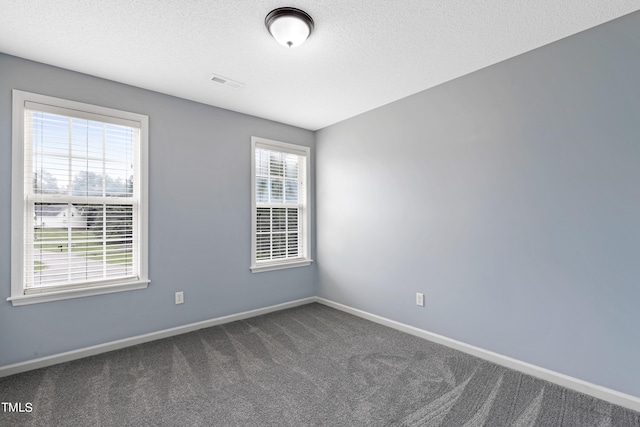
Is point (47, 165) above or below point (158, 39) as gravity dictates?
below

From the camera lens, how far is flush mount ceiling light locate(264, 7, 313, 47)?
189 cm

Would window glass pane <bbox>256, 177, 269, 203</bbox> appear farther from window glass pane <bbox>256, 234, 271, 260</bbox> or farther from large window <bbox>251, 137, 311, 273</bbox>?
window glass pane <bbox>256, 234, 271, 260</bbox>

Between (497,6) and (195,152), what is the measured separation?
293 cm

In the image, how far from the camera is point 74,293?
8.54 feet

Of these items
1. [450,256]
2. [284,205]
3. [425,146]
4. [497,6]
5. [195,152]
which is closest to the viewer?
[497,6]

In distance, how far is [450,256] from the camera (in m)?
2.86

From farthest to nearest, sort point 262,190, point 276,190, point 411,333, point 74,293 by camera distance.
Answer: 1. point 276,190
2. point 262,190
3. point 411,333
4. point 74,293

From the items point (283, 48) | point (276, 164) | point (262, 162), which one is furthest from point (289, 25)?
point (276, 164)

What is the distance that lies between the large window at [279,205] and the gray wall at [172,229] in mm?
120

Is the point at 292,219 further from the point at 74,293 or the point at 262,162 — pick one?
the point at 74,293

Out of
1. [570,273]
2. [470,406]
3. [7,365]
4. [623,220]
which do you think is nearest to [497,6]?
[623,220]

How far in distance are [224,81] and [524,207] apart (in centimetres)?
283

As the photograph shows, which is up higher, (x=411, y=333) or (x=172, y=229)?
(x=172, y=229)

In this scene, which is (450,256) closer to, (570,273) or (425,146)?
(570,273)
